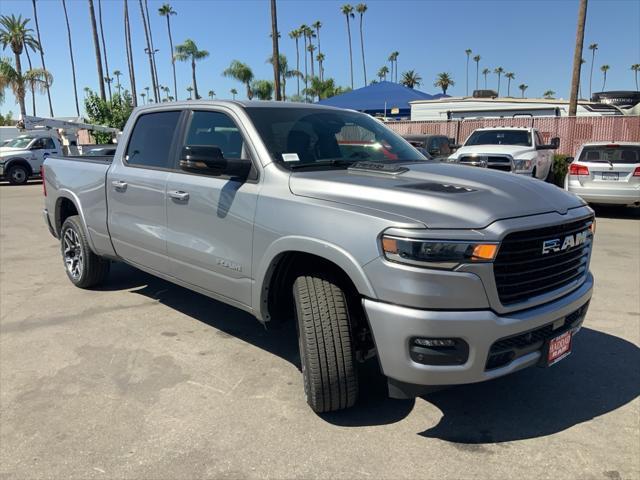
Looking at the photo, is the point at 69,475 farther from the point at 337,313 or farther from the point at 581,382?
the point at 581,382

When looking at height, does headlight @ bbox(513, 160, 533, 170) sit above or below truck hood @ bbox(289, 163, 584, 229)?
below

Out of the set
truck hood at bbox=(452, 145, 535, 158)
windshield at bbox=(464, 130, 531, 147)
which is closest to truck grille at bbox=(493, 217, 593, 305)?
truck hood at bbox=(452, 145, 535, 158)

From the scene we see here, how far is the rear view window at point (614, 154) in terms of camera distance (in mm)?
10672

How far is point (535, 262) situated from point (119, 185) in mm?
3543

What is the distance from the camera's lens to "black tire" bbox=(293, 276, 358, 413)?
289 centimetres

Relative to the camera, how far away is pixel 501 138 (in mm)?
14047

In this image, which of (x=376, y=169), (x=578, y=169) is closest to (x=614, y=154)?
(x=578, y=169)

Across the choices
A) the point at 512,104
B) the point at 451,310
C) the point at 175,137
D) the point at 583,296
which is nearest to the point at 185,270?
Answer: the point at 175,137

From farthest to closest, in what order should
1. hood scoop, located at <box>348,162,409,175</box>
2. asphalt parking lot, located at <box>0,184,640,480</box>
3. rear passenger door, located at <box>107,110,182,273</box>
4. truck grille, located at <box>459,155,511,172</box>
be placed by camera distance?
truck grille, located at <box>459,155,511,172</box>
rear passenger door, located at <box>107,110,182,273</box>
hood scoop, located at <box>348,162,409,175</box>
asphalt parking lot, located at <box>0,184,640,480</box>

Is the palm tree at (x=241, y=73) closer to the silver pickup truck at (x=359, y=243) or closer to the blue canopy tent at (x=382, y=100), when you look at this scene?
the blue canopy tent at (x=382, y=100)

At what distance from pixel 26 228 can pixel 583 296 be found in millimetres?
A: 9969

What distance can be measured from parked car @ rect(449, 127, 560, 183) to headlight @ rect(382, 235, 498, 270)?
8.92 m

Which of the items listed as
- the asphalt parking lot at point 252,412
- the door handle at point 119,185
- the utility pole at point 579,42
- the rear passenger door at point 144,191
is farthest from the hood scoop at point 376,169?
the utility pole at point 579,42

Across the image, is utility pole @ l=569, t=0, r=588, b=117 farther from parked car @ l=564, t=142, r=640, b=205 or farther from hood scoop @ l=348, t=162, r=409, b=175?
hood scoop @ l=348, t=162, r=409, b=175
